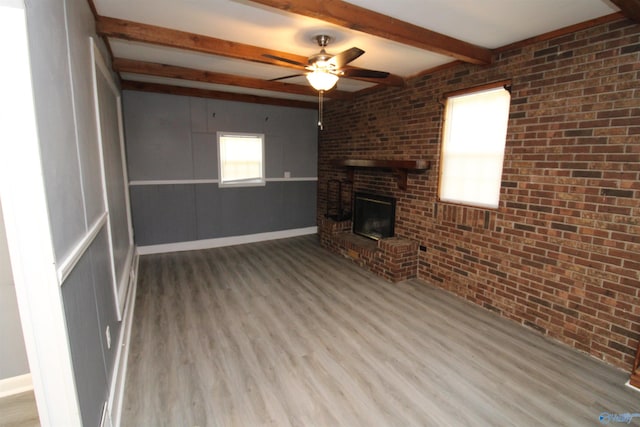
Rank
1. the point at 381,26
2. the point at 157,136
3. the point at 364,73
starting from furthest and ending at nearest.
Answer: the point at 157,136
the point at 364,73
the point at 381,26

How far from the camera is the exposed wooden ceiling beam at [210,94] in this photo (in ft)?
15.1

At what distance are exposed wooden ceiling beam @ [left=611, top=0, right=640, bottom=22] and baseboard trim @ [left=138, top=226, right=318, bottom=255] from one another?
546 centimetres

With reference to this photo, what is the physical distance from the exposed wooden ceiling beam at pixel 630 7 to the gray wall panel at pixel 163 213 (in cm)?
551

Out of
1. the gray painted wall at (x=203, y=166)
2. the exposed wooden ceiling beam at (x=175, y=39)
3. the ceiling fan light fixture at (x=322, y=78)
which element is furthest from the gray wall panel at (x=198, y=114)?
the ceiling fan light fixture at (x=322, y=78)

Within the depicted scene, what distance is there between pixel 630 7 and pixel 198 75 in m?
4.25

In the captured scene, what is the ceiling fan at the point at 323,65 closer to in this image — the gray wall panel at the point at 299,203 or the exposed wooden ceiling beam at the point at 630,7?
the exposed wooden ceiling beam at the point at 630,7

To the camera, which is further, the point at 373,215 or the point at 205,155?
the point at 205,155

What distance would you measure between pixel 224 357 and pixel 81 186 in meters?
1.69

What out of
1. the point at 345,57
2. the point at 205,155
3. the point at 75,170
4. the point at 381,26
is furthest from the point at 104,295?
the point at 205,155

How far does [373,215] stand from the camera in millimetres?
5031

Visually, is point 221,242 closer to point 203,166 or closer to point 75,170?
point 203,166

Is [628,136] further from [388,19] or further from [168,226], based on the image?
[168,226]

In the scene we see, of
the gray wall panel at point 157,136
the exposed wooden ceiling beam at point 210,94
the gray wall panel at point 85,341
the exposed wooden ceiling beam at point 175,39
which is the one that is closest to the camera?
the gray wall panel at point 85,341

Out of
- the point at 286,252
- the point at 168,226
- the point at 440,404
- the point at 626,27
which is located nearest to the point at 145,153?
the point at 168,226
